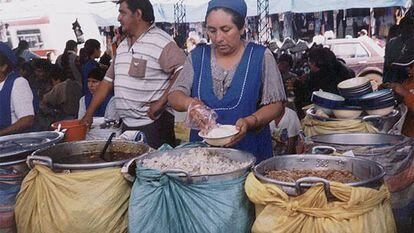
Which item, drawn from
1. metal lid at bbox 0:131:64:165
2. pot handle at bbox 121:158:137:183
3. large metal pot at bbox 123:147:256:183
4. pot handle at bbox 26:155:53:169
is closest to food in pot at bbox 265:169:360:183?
large metal pot at bbox 123:147:256:183

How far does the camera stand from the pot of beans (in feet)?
5.13

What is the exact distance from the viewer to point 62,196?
1.83m

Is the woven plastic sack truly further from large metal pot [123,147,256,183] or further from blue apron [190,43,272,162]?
blue apron [190,43,272,162]

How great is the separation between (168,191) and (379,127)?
1631 millimetres

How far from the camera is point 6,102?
3.39 meters

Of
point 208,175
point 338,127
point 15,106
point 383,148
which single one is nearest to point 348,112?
point 338,127

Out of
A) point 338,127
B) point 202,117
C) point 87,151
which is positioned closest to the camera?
point 202,117

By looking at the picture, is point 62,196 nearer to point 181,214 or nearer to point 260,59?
point 181,214

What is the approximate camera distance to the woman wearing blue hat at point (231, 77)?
226cm

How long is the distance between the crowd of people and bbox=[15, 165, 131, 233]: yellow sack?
0.48 meters

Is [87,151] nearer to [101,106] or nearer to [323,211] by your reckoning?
[323,211]

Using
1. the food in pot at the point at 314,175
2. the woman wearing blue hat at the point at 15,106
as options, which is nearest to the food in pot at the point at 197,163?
the food in pot at the point at 314,175

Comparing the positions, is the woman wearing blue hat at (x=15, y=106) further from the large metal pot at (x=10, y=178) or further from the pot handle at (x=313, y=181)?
the pot handle at (x=313, y=181)

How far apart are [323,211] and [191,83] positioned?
3.63 ft
